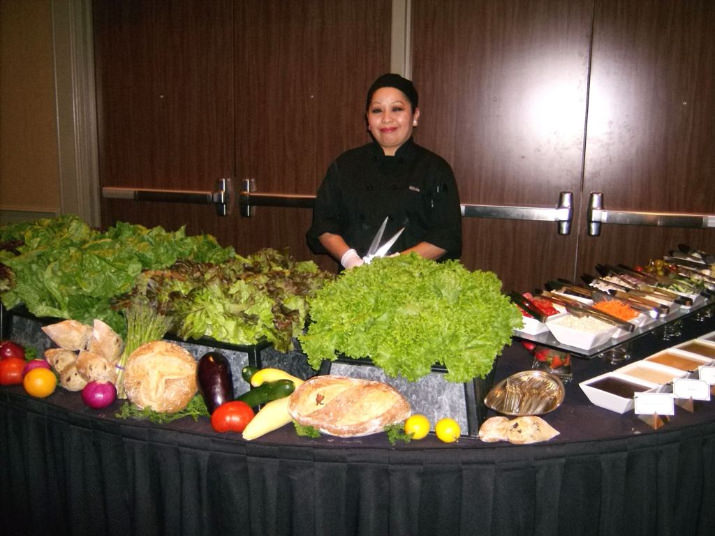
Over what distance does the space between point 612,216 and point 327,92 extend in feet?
7.36

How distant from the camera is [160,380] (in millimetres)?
1585

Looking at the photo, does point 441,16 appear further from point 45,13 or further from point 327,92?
point 45,13

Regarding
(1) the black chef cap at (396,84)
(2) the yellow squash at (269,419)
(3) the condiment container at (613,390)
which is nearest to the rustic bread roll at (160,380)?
(2) the yellow squash at (269,419)

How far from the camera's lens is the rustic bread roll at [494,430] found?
1.46 metres

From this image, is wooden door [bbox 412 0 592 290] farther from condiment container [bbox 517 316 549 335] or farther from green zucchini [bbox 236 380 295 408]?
green zucchini [bbox 236 380 295 408]

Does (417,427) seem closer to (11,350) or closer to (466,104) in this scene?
(11,350)

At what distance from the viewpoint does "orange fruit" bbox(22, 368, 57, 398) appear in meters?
1.72

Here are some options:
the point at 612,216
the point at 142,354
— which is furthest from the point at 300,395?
the point at 612,216

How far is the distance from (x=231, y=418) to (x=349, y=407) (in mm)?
311

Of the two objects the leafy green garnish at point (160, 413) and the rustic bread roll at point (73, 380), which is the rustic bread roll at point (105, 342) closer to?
the rustic bread roll at point (73, 380)

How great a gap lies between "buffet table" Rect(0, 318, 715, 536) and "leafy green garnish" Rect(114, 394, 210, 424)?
0.08 ft

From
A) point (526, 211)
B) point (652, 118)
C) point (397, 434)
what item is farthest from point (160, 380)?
point (652, 118)

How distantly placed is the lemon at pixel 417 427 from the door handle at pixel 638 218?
9.45ft

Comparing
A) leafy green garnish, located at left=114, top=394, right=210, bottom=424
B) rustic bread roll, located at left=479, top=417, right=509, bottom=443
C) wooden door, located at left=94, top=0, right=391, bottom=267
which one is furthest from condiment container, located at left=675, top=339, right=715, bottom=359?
wooden door, located at left=94, top=0, right=391, bottom=267
